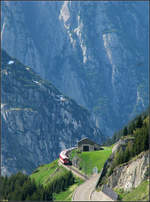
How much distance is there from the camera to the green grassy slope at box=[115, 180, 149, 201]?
430 feet

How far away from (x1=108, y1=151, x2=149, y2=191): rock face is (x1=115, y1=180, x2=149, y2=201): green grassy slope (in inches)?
119

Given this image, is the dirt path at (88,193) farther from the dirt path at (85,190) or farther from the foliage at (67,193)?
the foliage at (67,193)

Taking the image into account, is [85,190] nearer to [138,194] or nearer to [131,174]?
[131,174]

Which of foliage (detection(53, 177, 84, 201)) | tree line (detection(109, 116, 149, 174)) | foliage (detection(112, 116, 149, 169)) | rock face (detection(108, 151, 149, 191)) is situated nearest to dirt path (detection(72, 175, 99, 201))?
foliage (detection(53, 177, 84, 201))

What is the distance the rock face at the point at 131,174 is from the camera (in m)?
146

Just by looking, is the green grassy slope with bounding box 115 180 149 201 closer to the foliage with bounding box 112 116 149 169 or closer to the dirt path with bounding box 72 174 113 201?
the dirt path with bounding box 72 174 113 201

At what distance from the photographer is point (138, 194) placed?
135 m

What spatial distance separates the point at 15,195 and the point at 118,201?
48.5 meters

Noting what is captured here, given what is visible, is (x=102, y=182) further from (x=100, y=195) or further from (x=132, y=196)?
(x=132, y=196)

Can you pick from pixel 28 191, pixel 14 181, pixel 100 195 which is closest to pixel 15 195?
pixel 28 191

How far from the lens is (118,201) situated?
141375 millimetres

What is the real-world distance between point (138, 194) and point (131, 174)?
1622 centimetres

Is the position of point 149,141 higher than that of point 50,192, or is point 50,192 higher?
point 149,141

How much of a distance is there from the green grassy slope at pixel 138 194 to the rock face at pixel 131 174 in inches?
119
